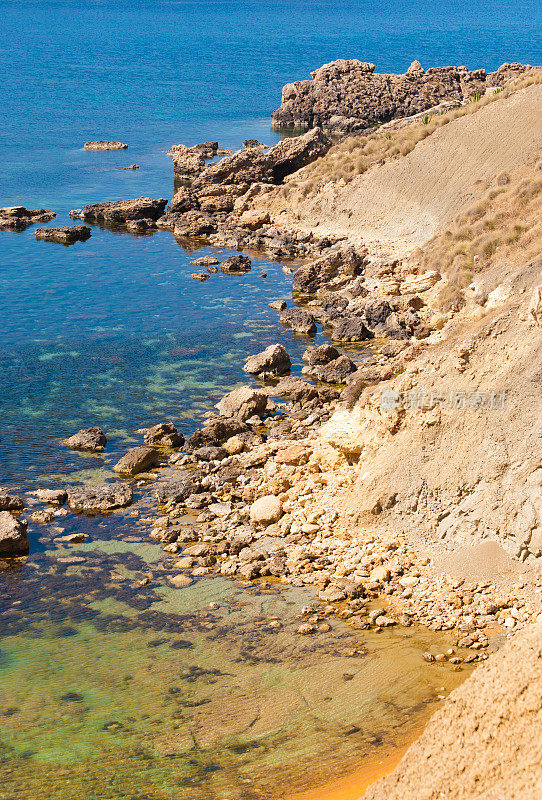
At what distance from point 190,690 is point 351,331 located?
22861 millimetres

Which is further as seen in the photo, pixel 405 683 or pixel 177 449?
pixel 177 449

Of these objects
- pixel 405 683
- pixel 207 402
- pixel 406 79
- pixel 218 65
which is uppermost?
pixel 218 65

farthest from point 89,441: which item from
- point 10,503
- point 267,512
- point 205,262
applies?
point 205,262

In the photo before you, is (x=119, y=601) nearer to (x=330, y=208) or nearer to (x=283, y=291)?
(x=283, y=291)

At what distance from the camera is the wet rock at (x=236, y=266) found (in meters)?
46.6

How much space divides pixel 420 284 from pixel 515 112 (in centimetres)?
1488

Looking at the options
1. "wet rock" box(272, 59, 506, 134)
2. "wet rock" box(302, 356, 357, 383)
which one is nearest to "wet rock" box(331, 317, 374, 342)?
"wet rock" box(302, 356, 357, 383)

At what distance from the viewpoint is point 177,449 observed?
2683 centimetres

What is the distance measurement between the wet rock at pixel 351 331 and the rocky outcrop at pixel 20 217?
101ft

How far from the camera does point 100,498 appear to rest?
2341 centimetres

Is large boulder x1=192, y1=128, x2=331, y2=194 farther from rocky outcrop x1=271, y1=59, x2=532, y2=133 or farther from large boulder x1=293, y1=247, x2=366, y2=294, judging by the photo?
rocky outcrop x1=271, y1=59, x2=532, y2=133

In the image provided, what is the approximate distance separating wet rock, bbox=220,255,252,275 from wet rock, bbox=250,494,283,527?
2709 centimetres

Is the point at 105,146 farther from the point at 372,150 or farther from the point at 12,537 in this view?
the point at 12,537

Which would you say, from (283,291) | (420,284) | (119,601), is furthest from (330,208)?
(119,601)
